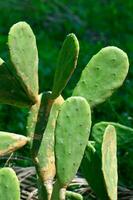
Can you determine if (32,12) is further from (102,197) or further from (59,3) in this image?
(102,197)

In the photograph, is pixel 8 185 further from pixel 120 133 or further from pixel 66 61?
pixel 120 133

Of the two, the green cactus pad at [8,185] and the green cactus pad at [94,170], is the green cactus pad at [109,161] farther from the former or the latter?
the green cactus pad at [8,185]

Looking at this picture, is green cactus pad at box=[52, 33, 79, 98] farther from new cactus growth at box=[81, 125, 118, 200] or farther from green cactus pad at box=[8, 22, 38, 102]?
new cactus growth at box=[81, 125, 118, 200]

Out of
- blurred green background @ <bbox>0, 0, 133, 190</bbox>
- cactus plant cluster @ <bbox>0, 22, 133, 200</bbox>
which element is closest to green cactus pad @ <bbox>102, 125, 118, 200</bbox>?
cactus plant cluster @ <bbox>0, 22, 133, 200</bbox>

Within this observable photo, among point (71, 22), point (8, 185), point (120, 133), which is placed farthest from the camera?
point (71, 22)

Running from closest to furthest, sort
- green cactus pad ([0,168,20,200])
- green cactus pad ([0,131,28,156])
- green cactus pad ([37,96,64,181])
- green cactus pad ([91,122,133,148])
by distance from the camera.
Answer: green cactus pad ([0,168,20,200]) → green cactus pad ([0,131,28,156]) → green cactus pad ([37,96,64,181]) → green cactus pad ([91,122,133,148])

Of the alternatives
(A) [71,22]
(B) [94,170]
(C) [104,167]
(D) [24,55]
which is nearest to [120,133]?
(B) [94,170]
